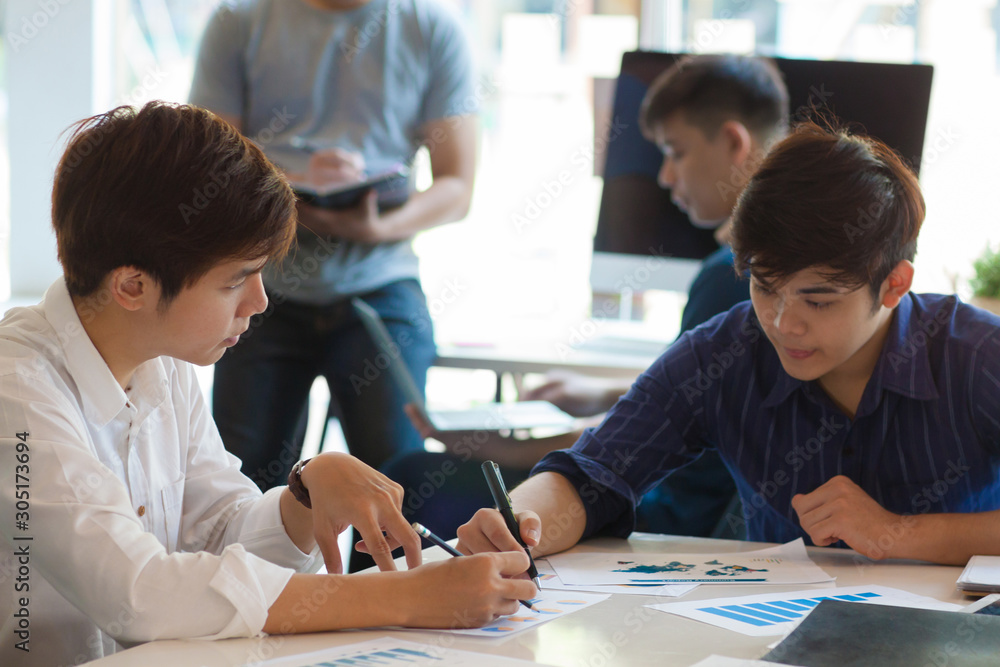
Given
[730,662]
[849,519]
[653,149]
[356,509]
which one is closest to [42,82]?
[653,149]

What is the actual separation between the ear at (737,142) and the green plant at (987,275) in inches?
25.8

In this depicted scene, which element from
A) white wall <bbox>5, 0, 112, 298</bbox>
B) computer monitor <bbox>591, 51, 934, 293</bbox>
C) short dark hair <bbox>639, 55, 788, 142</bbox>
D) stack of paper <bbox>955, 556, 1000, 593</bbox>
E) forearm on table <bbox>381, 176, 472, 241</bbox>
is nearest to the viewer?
stack of paper <bbox>955, 556, 1000, 593</bbox>

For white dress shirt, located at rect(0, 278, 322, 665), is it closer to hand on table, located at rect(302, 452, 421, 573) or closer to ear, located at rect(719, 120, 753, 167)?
hand on table, located at rect(302, 452, 421, 573)

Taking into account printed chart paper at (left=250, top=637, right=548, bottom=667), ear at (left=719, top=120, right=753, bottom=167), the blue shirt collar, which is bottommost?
printed chart paper at (left=250, top=637, right=548, bottom=667)

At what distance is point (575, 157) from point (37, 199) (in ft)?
7.04

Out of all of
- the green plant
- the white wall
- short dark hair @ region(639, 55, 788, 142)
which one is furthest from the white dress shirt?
the white wall

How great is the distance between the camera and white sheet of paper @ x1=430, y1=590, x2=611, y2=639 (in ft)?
2.95

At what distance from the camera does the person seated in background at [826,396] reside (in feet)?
4.09

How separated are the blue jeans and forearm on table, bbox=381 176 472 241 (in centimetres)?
14

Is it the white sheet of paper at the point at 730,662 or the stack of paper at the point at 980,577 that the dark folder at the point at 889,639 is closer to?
the white sheet of paper at the point at 730,662

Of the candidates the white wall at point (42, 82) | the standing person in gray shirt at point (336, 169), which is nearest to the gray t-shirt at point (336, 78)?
the standing person in gray shirt at point (336, 169)

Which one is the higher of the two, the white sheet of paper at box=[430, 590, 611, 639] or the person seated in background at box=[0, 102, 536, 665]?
the person seated in background at box=[0, 102, 536, 665]

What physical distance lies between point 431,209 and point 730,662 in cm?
167

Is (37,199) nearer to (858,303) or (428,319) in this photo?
(428,319)
